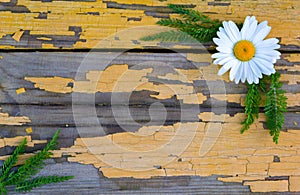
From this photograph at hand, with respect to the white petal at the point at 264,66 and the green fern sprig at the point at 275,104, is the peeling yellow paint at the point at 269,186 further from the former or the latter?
the white petal at the point at 264,66

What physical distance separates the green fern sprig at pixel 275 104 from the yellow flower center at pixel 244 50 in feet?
0.21

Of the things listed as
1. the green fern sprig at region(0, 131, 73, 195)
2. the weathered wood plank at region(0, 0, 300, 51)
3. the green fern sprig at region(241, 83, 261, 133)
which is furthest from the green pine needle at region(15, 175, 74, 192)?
the green fern sprig at region(241, 83, 261, 133)

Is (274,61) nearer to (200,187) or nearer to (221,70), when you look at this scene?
(221,70)

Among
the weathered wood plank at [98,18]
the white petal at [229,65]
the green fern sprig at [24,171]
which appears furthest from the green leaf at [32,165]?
the white petal at [229,65]

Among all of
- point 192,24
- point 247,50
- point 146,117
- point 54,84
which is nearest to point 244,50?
point 247,50

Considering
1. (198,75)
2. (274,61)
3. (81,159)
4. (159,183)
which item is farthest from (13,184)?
(274,61)

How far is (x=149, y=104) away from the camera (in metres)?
0.83

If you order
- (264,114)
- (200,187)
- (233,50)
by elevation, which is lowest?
(200,187)

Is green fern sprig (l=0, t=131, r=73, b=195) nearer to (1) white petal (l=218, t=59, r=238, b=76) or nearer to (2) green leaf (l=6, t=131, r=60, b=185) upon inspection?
(2) green leaf (l=6, t=131, r=60, b=185)

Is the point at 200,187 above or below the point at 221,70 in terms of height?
below

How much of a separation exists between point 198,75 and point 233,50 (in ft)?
0.29

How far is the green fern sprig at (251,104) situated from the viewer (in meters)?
0.81

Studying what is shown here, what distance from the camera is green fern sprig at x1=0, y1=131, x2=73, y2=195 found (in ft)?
2.63

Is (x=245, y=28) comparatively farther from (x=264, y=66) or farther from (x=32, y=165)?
(x=32, y=165)
